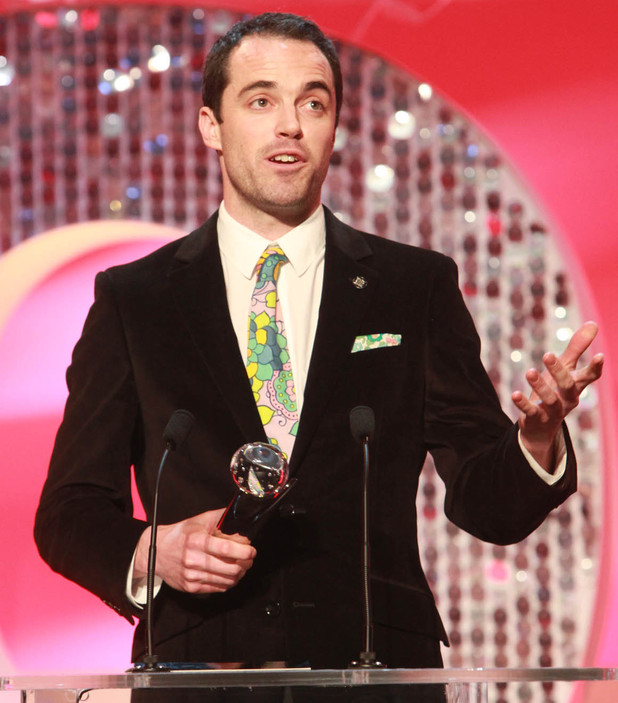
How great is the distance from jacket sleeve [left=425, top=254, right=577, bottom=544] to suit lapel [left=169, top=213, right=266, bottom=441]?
1.06 feet

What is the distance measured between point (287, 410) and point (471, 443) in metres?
0.30

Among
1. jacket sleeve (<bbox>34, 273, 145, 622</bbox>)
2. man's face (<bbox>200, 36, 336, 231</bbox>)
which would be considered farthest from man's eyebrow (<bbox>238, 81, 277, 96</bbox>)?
jacket sleeve (<bbox>34, 273, 145, 622</bbox>)

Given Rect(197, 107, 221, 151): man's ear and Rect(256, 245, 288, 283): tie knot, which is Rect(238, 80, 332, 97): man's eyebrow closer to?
Rect(197, 107, 221, 151): man's ear

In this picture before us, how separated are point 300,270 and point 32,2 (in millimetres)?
1555

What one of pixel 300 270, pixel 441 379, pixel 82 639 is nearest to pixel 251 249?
pixel 300 270

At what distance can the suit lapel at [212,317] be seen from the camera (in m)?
1.74

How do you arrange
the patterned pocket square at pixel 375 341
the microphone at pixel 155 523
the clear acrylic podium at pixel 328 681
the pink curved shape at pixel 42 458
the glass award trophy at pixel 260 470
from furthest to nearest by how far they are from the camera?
the pink curved shape at pixel 42 458, the patterned pocket square at pixel 375 341, the microphone at pixel 155 523, the glass award trophy at pixel 260 470, the clear acrylic podium at pixel 328 681

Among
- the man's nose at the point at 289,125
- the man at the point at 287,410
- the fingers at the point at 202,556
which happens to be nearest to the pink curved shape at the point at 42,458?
the man at the point at 287,410

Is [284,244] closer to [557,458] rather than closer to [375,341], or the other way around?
[375,341]

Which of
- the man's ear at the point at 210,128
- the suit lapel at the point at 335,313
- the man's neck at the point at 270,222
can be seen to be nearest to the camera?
the suit lapel at the point at 335,313

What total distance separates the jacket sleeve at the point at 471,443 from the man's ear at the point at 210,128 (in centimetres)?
49

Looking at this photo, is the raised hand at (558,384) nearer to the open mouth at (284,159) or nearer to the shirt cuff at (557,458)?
the shirt cuff at (557,458)

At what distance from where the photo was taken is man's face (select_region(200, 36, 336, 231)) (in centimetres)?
189

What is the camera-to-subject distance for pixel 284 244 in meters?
1.94
